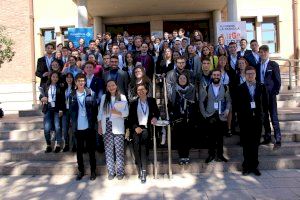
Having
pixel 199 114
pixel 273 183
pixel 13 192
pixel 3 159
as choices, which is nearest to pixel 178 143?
pixel 199 114

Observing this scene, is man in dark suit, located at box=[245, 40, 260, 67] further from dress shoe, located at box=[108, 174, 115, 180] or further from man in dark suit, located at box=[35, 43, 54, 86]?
man in dark suit, located at box=[35, 43, 54, 86]

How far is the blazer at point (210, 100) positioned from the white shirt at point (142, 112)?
106 cm

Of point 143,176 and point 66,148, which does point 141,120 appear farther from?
point 66,148

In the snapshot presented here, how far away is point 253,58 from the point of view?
26.5 feet

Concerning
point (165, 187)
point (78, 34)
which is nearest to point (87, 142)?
point (165, 187)

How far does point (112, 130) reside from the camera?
22.1 ft

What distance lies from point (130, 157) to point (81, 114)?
138cm

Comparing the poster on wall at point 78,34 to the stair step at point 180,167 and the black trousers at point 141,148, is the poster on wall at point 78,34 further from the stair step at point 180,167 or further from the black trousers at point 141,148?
the black trousers at point 141,148

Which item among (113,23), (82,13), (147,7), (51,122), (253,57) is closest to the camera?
(51,122)

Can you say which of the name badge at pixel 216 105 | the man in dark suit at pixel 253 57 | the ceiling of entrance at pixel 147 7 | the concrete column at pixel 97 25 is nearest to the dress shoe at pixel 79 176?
the name badge at pixel 216 105

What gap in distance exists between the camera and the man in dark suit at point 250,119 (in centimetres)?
677

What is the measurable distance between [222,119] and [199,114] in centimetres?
44

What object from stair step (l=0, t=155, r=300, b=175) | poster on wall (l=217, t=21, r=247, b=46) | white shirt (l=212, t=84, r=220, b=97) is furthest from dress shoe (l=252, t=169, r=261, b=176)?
poster on wall (l=217, t=21, r=247, b=46)

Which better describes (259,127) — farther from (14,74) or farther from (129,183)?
(14,74)
